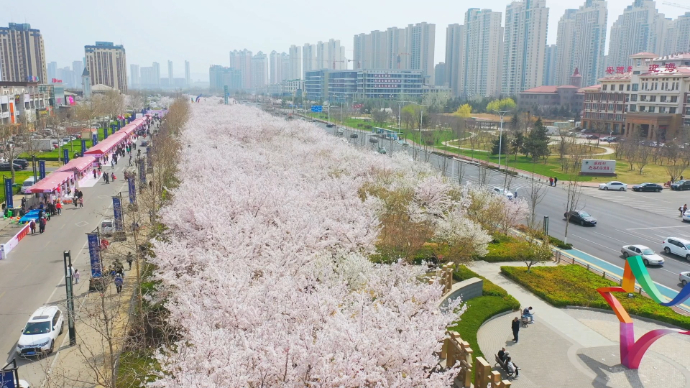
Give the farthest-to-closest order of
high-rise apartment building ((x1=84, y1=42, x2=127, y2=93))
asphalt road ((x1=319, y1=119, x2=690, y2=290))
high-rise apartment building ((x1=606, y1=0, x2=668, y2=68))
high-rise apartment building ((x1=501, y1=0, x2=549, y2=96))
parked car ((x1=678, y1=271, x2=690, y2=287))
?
high-rise apartment building ((x1=84, y1=42, x2=127, y2=93)) → high-rise apartment building ((x1=606, y1=0, x2=668, y2=68)) → high-rise apartment building ((x1=501, y1=0, x2=549, y2=96)) → asphalt road ((x1=319, y1=119, x2=690, y2=290)) → parked car ((x1=678, y1=271, x2=690, y2=287))

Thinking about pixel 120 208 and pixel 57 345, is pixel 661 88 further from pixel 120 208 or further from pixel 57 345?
pixel 57 345

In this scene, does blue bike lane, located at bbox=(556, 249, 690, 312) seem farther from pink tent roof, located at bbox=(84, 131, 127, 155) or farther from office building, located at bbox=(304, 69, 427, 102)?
office building, located at bbox=(304, 69, 427, 102)

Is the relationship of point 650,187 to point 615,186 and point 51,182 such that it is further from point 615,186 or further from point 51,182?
point 51,182

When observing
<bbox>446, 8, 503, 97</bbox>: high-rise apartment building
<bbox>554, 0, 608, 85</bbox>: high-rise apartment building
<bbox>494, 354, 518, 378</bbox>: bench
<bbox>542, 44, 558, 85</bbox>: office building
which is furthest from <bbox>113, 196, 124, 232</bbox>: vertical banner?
<bbox>542, 44, 558, 85</bbox>: office building

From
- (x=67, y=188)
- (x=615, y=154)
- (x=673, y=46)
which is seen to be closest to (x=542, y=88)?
(x=673, y=46)

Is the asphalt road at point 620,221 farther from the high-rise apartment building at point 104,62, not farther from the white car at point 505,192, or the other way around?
the high-rise apartment building at point 104,62

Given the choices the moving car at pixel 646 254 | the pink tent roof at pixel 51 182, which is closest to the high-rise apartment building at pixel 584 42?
the moving car at pixel 646 254
